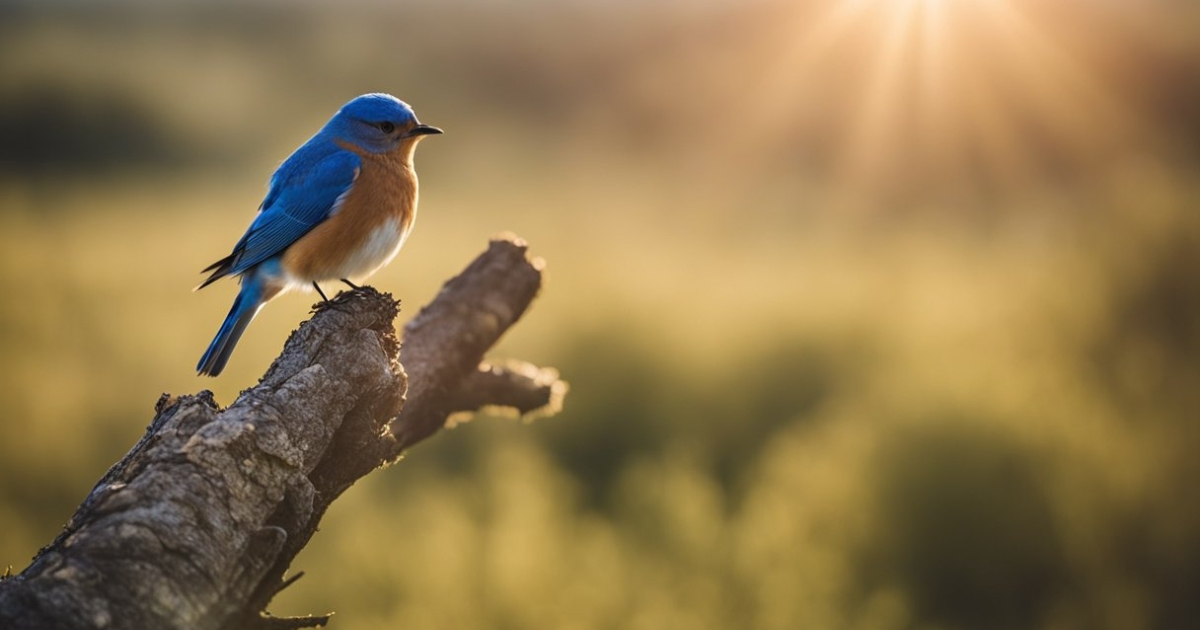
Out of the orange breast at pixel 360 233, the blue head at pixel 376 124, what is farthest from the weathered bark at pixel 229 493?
the blue head at pixel 376 124

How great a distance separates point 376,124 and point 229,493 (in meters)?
2.26

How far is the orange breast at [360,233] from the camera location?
3965 millimetres

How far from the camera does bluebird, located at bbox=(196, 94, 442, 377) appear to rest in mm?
3949

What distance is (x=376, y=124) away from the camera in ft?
14.0

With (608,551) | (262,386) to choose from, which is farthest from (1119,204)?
(262,386)

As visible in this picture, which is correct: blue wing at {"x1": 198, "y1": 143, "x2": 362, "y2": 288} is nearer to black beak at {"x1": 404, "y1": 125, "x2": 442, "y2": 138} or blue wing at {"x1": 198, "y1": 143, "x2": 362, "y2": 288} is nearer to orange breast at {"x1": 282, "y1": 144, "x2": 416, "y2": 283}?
orange breast at {"x1": 282, "y1": 144, "x2": 416, "y2": 283}

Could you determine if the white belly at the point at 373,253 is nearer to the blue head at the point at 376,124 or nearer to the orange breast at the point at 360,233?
the orange breast at the point at 360,233

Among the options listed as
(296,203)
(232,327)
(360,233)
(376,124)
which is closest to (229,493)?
(232,327)

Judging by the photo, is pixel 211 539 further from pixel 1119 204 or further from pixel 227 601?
pixel 1119 204

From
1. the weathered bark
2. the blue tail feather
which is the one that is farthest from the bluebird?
the weathered bark

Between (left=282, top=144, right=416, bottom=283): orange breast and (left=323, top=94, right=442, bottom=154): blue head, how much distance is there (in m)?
0.09

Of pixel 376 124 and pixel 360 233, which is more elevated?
pixel 376 124

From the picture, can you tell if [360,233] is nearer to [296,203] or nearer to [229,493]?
[296,203]

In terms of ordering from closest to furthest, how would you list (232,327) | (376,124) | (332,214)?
(232,327)
(332,214)
(376,124)
